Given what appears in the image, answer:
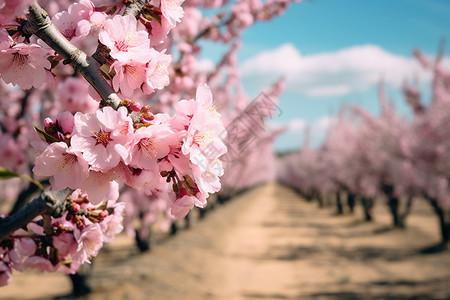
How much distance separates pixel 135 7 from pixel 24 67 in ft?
1.53

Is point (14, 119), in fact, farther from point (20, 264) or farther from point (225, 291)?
point (225, 291)

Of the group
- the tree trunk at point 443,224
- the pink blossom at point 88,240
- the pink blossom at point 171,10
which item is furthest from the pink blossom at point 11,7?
the tree trunk at point 443,224

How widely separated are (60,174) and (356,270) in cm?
1170

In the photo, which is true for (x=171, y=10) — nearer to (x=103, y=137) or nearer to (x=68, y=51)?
(x=68, y=51)

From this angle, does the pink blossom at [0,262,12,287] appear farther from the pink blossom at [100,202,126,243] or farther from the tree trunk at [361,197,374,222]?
the tree trunk at [361,197,374,222]

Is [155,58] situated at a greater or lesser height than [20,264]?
greater

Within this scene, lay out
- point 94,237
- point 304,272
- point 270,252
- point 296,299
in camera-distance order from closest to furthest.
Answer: point 94,237 < point 296,299 < point 304,272 < point 270,252

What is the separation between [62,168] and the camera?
122 centimetres

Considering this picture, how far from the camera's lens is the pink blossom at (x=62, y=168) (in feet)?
3.95

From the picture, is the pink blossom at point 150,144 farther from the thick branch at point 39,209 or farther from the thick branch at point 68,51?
the thick branch at point 39,209

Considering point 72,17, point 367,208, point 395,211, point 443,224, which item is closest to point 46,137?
point 72,17

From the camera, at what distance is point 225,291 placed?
9.09 meters

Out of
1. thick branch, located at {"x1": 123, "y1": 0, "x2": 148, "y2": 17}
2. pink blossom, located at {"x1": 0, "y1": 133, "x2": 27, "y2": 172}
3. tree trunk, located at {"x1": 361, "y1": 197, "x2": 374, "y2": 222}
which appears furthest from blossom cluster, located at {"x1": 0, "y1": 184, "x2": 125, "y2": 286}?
tree trunk, located at {"x1": 361, "y1": 197, "x2": 374, "y2": 222}

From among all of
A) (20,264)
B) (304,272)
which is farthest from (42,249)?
(304,272)
